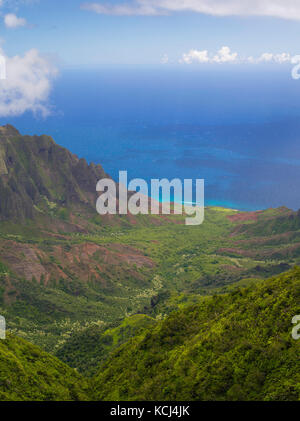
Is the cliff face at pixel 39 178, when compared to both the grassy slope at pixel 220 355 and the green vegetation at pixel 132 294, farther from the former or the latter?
the grassy slope at pixel 220 355


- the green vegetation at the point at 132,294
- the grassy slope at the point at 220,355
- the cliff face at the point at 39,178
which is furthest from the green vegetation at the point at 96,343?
the cliff face at the point at 39,178

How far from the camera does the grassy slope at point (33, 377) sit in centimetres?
3266

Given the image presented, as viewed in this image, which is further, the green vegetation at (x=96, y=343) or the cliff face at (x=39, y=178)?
the cliff face at (x=39, y=178)

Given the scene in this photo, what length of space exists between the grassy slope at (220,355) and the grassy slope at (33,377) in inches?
115

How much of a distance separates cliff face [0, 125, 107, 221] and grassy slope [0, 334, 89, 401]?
72.1 meters

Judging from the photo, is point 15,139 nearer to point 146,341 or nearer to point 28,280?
point 28,280

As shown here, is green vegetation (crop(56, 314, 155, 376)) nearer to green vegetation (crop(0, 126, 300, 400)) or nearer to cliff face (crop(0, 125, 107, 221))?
green vegetation (crop(0, 126, 300, 400))

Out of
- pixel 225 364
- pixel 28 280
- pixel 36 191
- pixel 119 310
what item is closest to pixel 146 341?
pixel 225 364

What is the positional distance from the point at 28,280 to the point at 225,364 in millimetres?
61320

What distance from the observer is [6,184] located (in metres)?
110

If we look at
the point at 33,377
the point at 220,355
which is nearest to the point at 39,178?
the point at 33,377

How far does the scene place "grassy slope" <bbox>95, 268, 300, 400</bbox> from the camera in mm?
28031

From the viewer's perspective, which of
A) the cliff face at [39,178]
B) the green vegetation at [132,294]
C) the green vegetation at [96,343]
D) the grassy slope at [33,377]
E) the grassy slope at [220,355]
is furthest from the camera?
the cliff face at [39,178]

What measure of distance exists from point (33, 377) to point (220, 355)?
1676 cm
